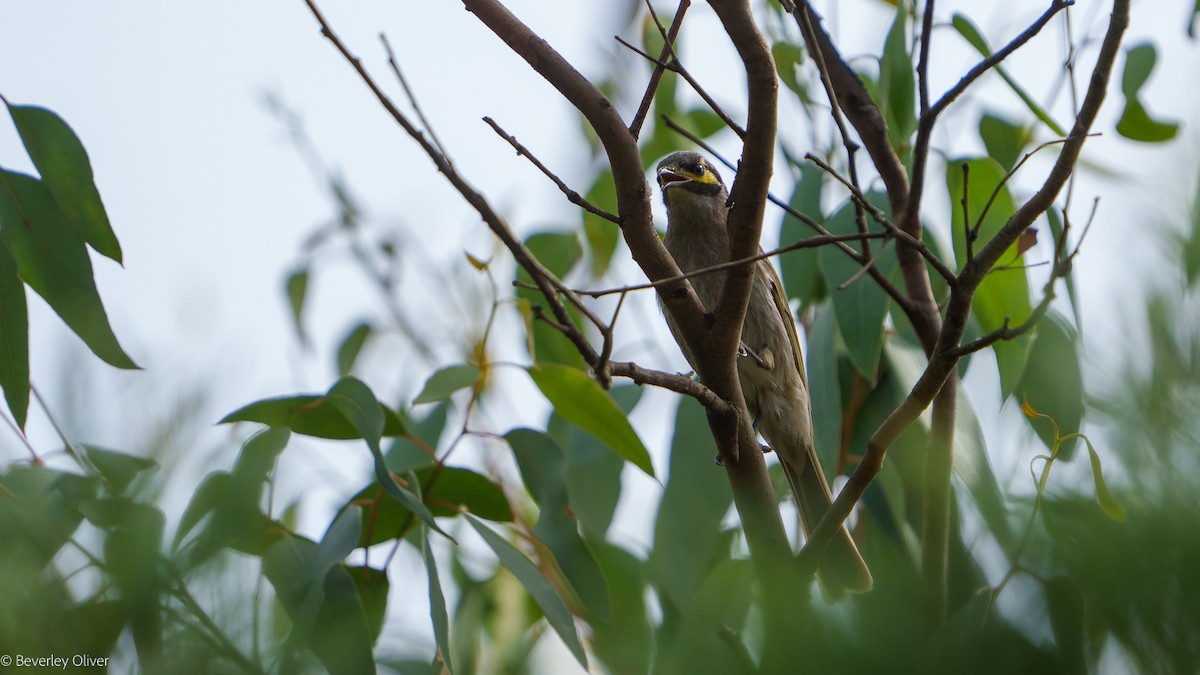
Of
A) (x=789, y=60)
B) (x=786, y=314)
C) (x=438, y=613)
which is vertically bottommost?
(x=438, y=613)

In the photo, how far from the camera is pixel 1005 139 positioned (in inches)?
150

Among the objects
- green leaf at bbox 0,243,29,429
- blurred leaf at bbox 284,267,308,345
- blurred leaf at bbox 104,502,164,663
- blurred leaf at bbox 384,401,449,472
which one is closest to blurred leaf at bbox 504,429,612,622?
blurred leaf at bbox 384,401,449,472

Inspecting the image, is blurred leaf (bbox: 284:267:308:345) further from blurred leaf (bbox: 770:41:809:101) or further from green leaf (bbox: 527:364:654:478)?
blurred leaf (bbox: 770:41:809:101)

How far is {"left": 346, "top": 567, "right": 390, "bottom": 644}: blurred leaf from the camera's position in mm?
2840

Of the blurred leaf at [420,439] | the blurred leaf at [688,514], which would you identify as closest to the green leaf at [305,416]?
the blurred leaf at [420,439]

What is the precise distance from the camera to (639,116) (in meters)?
2.30

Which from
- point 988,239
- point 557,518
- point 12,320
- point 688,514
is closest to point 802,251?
point 988,239

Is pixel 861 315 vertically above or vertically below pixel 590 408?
above

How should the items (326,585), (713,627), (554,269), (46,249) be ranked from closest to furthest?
(713,627), (326,585), (46,249), (554,269)

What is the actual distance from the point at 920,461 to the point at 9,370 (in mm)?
2360

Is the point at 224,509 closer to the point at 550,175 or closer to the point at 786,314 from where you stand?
the point at 550,175

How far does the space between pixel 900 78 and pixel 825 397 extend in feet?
3.44

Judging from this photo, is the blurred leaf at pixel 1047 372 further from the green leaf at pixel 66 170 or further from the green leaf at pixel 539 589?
the green leaf at pixel 66 170

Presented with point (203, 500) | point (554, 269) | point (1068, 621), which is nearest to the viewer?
point (1068, 621)
